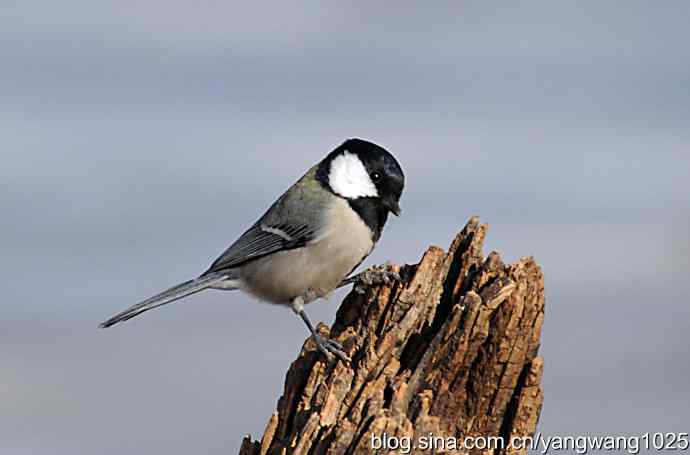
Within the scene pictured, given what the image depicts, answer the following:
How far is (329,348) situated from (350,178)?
150cm

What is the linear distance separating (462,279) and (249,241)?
1937 mm

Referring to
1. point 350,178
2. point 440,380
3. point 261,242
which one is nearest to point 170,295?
point 261,242

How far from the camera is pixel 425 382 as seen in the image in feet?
14.5

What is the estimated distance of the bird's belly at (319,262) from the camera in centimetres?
595

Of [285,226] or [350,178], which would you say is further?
[285,226]

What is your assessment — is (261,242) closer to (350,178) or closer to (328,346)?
(350,178)

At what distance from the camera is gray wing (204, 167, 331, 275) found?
6.13 m

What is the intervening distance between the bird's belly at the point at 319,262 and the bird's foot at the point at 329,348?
101 centimetres

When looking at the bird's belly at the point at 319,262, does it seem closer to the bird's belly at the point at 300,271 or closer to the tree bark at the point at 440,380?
the bird's belly at the point at 300,271

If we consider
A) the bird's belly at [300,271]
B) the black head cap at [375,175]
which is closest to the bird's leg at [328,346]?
the bird's belly at [300,271]

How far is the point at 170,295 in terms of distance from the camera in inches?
245

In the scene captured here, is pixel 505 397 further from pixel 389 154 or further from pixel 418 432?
pixel 389 154

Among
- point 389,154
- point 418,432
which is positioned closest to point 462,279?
point 418,432

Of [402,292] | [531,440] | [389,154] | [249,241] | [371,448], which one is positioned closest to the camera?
[371,448]
